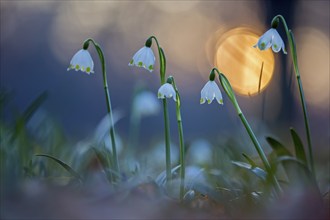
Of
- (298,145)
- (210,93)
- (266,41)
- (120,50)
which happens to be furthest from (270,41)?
(120,50)

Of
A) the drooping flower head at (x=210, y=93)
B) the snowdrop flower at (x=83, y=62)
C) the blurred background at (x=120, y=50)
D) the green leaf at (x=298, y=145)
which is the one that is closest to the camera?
the green leaf at (x=298, y=145)

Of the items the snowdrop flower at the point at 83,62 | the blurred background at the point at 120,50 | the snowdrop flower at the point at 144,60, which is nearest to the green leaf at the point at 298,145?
the snowdrop flower at the point at 144,60

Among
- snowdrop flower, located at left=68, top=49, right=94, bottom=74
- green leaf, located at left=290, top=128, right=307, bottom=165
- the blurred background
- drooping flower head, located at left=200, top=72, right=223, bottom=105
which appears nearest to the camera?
green leaf, located at left=290, top=128, right=307, bottom=165

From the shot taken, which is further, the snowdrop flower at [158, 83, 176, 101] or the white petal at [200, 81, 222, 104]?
the white petal at [200, 81, 222, 104]

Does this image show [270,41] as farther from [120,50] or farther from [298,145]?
[120,50]

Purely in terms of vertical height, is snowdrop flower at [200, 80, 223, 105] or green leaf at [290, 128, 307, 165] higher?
snowdrop flower at [200, 80, 223, 105]

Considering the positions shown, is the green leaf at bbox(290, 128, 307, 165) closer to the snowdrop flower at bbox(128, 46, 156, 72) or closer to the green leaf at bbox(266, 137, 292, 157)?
the green leaf at bbox(266, 137, 292, 157)

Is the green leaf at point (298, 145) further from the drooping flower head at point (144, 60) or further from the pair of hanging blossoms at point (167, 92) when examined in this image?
the drooping flower head at point (144, 60)

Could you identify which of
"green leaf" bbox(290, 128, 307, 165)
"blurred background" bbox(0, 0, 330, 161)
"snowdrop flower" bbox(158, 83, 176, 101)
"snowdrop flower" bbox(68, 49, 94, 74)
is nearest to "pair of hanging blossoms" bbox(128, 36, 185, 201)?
"snowdrop flower" bbox(158, 83, 176, 101)

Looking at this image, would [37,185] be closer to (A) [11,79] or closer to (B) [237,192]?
(B) [237,192]
